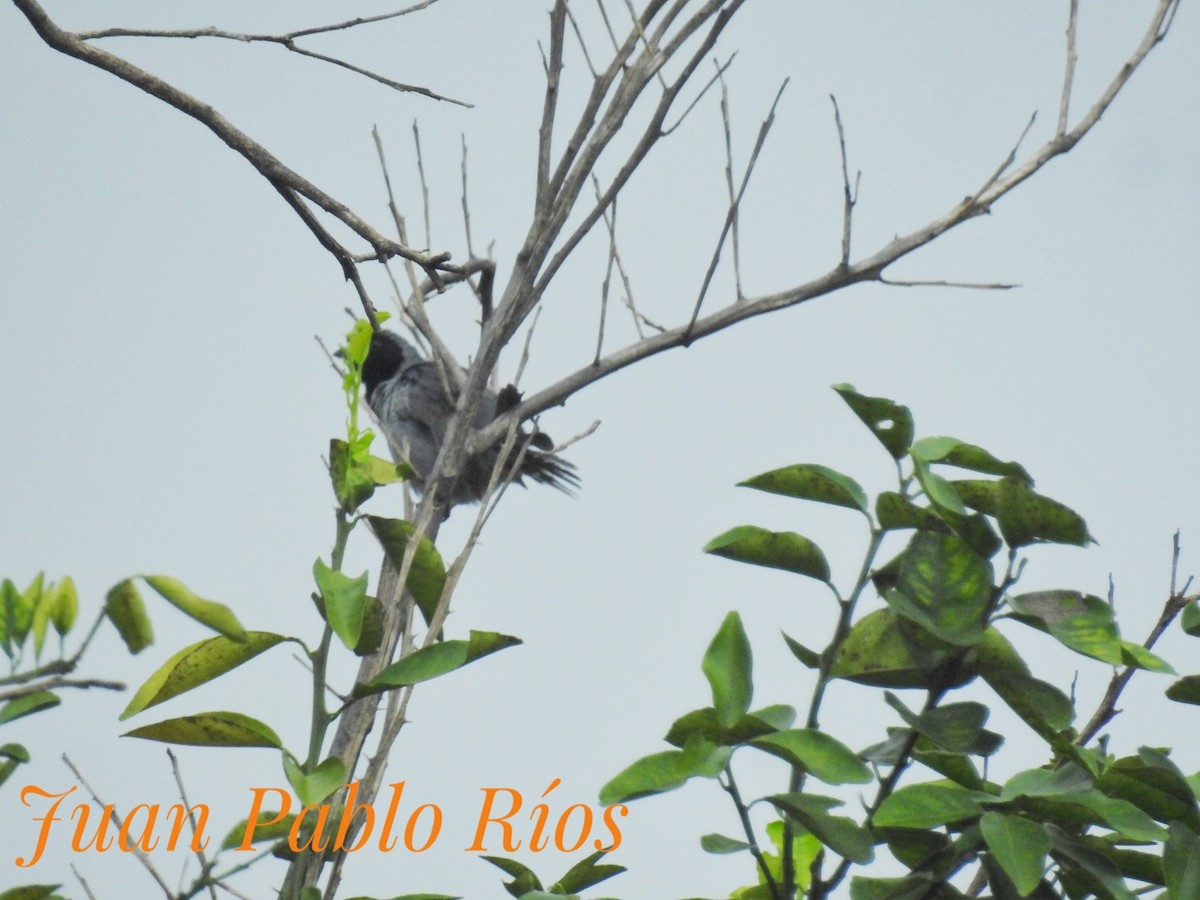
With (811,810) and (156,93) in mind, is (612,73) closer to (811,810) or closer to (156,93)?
(156,93)

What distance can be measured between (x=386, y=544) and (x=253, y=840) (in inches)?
12.7

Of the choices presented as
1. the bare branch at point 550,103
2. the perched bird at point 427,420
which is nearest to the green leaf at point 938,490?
the bare branch at point 550,103

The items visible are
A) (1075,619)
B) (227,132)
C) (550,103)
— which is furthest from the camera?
(550,103)

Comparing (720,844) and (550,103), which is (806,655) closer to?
(720,844)

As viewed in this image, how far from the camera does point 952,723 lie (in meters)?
1.25

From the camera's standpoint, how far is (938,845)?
129 cm

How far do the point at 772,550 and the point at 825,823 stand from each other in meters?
0.29

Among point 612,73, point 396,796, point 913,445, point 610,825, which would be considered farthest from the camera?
point 612,73

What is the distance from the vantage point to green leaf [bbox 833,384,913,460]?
125 centimetres

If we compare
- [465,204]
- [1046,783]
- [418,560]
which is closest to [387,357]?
[465,204]

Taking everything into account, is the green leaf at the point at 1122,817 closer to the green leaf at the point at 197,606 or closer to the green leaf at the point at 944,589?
the green leaf at the point at 944,589

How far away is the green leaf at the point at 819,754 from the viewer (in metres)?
1.10

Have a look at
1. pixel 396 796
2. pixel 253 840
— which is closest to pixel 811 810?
pixel 253 840

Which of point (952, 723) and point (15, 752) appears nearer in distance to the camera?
point (15, 752)
